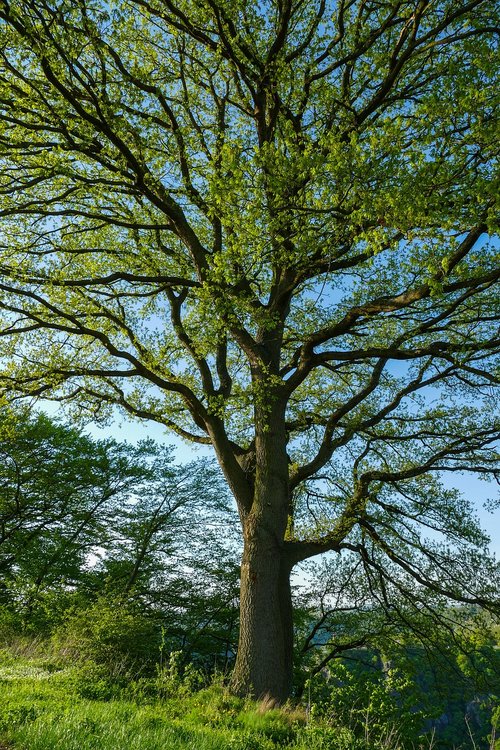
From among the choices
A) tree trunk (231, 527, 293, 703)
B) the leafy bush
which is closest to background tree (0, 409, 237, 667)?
the leafy bush

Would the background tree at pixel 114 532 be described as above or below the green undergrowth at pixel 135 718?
above

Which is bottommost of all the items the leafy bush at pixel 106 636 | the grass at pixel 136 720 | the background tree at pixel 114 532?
the grass at pixel 136 720

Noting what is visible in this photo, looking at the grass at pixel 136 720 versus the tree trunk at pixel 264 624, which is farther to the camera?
the tree trunk at pixel 264 624

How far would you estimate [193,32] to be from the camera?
9781mm

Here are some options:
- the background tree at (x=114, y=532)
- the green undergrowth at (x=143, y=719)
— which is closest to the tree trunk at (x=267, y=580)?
the green undergrowth at (x=143, y=719)

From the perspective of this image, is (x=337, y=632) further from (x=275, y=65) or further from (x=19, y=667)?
(x=275, y=65)

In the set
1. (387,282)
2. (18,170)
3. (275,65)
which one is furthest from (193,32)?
(387,282)

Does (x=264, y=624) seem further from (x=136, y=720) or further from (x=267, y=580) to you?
(x=136, y=720)

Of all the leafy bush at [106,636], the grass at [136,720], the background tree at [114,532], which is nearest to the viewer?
the grass at [136,720]

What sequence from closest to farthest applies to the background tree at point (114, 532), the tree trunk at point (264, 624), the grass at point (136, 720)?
the grass at point (136, 720)
the tree trunk at point (264, 624)
the background tree at point (114, 532)

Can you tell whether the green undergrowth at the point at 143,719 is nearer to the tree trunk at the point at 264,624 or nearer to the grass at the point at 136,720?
the grass at the point at 136,720

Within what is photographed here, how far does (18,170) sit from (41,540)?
15588 mm

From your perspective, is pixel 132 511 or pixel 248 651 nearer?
pixel 248 651

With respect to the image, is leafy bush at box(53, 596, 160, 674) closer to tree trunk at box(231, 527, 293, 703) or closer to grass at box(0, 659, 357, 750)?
grass at box(0, 659, 357, 750)
